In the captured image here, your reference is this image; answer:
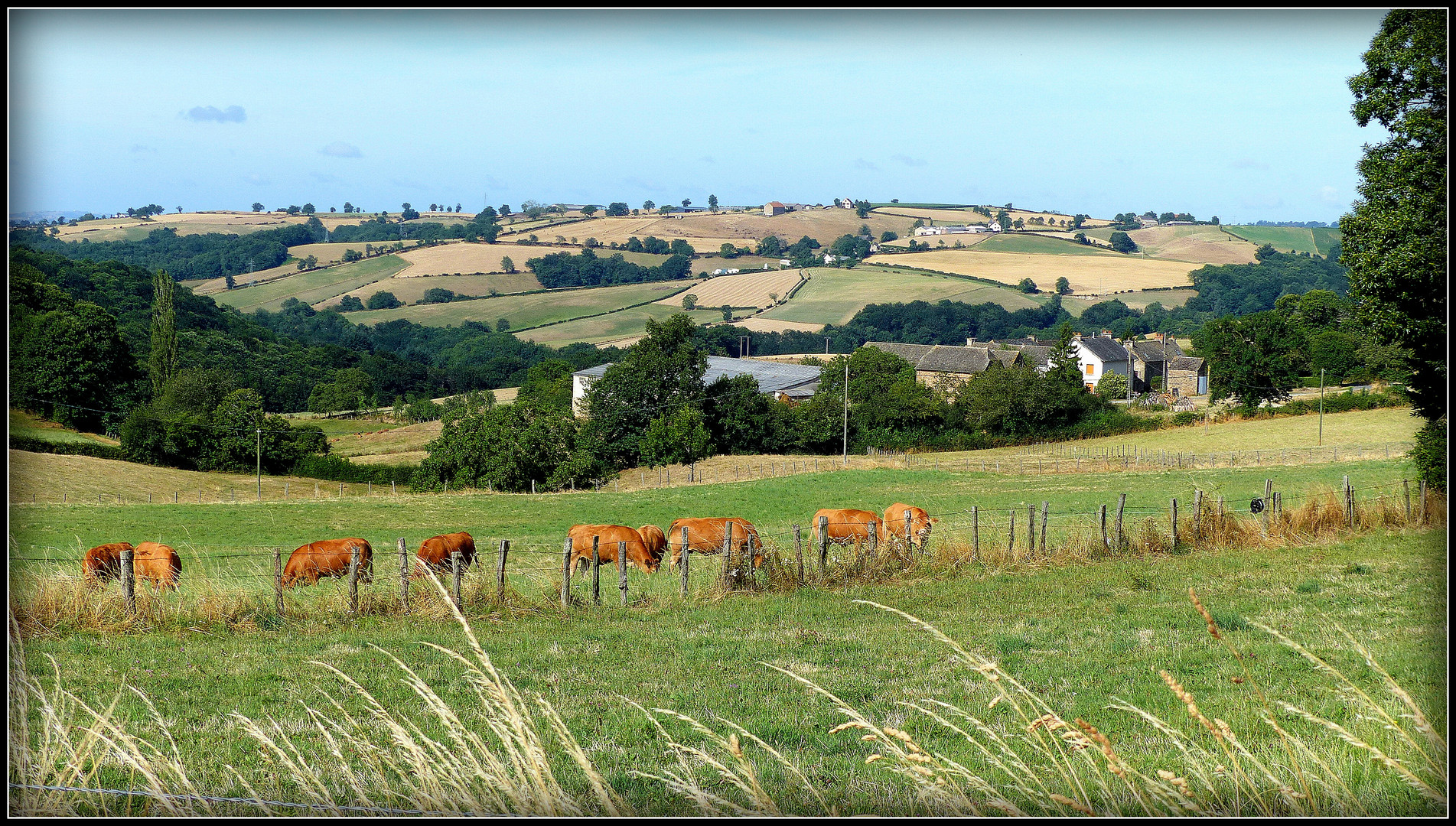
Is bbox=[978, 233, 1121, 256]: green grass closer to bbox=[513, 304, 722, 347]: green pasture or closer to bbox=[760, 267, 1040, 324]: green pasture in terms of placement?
bbox=[760, 267, 1040, 324]: green pasture

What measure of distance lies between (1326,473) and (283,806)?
41621 millimetres

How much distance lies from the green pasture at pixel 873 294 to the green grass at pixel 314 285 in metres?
60.3

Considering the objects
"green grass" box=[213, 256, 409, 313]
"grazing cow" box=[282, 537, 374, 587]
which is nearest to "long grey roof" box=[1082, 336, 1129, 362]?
"grazing cow" box=[282, 537, 374, 587]

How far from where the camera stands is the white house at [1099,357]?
9606cm

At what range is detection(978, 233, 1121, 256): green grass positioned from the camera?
589ft

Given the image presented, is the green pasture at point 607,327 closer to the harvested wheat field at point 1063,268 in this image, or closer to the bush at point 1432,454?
the harvested wheat field at point 1063,268

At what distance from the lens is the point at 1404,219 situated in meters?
11.1

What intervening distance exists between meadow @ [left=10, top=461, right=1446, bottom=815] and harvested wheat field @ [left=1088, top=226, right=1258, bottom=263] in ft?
483

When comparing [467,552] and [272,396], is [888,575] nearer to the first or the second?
[467,552]

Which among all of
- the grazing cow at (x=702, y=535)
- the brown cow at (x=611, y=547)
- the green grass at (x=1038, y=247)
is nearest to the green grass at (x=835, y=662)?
the brown cow at (x=611, y=547)

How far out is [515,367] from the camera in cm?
11012

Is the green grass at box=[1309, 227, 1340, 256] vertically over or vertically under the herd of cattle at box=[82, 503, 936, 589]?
over

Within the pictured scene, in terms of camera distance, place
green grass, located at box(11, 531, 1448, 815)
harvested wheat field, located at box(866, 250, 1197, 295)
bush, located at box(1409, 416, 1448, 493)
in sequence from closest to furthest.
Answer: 1. green grass, located at box(11, 531, 1448, 815)
2. bush, located at box(1409, 416, 1448, 493)
3. harvested wheat field, located at box(866, 250, 1197, 295)

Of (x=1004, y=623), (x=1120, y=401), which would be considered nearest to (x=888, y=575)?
(x=1004, y=623)
